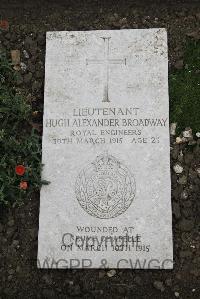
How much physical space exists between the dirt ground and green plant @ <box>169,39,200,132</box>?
5.3 inches

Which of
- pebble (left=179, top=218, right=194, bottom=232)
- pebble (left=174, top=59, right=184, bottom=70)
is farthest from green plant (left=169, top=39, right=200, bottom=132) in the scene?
pebble (left=179, top=218, right=194, bottom=232)

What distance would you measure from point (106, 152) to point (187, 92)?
0.99 meters

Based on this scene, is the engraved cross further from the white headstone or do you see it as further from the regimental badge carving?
the regimental badge carving

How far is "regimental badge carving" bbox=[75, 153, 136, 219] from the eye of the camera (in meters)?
4.33

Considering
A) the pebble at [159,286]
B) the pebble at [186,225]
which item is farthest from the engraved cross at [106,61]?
the pebble at [159,286]

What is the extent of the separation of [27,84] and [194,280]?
7.97 feet

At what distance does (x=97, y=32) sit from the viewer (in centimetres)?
480

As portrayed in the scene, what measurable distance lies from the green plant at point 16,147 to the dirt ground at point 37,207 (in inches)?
5.2

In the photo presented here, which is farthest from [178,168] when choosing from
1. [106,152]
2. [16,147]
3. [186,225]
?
[16,147]

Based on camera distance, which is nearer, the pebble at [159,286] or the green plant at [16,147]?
the pebble at [159,286]

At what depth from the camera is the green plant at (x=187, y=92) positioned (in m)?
4.59

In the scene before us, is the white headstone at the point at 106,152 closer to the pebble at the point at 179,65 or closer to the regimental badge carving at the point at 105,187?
the regimental badge carving at the point at 105,187

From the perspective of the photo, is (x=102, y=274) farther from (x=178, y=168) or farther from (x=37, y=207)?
(x=178, y=168)

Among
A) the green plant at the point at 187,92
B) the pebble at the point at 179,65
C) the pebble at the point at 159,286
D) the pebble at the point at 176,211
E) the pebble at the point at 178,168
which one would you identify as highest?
the pebble at the point at 179,65
